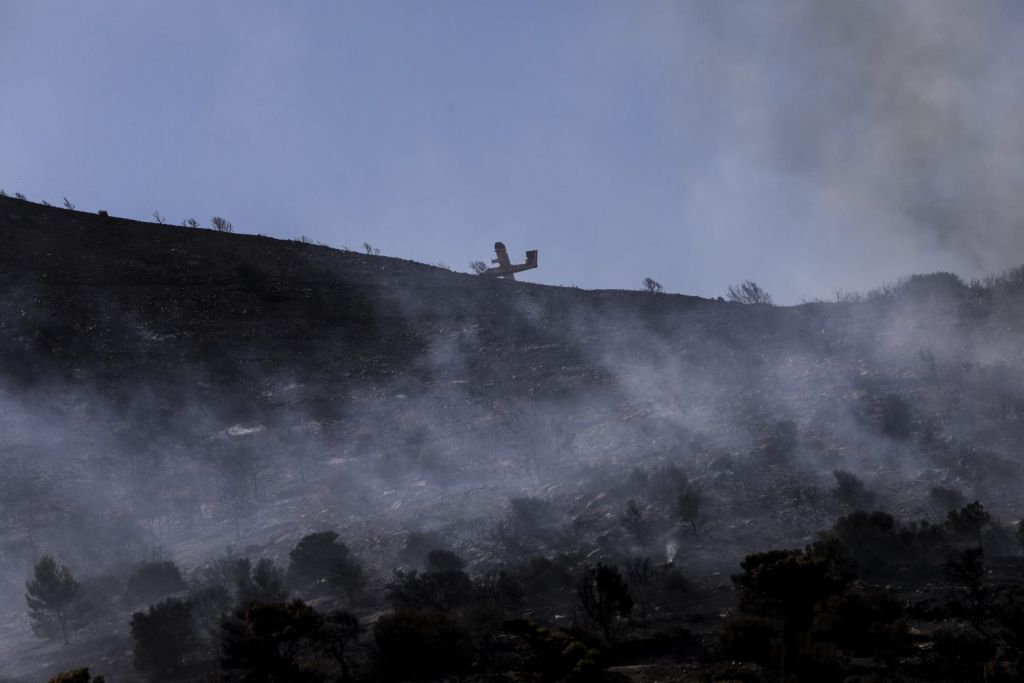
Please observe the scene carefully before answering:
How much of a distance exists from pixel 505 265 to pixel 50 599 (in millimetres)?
44734

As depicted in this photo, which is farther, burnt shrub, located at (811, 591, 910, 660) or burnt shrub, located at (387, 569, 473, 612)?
burnt shrub, located at (387, 569, 473, 612)

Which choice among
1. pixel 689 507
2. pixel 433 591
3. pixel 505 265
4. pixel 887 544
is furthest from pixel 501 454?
pixel 505 265

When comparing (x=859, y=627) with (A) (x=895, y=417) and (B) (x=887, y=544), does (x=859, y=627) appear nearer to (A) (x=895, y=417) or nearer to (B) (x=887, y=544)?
(B) (x=887, y=544)

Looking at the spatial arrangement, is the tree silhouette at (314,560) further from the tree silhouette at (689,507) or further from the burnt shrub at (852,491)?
the burnt shrub at (852,491)

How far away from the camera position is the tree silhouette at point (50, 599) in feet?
93.4

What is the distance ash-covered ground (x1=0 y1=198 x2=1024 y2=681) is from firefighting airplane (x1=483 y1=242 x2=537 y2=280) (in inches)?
336

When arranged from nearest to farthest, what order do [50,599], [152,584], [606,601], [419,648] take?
[419,648]
[606,601]
[50,599]
[152,584]

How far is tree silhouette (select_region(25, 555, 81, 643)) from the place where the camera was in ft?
93.4

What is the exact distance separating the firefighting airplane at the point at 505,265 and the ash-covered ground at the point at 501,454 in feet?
28.0

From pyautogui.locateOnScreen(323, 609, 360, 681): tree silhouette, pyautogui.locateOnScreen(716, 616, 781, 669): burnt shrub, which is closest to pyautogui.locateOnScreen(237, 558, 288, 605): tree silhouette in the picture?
pyautogui.locateOnScreen(323, 609, 360, 681): tree silhouette

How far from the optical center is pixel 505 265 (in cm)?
6912

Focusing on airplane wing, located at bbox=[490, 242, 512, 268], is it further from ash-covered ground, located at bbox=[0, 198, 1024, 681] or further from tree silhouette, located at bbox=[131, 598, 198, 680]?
tree silhouette, located at bbox=[131, 598, 198, 680]

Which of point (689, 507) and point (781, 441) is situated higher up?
point (781, 441)

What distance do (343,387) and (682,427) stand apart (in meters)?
17.3
